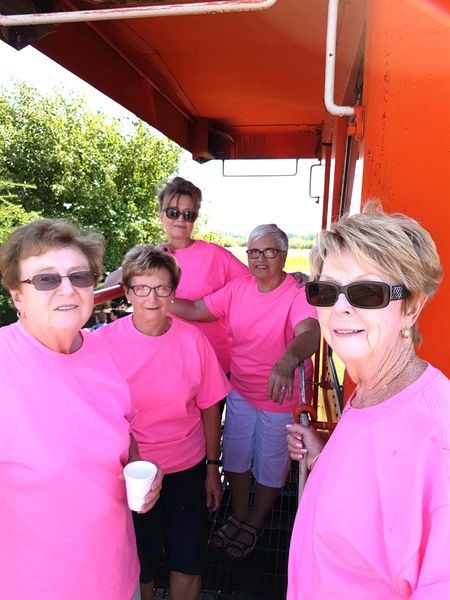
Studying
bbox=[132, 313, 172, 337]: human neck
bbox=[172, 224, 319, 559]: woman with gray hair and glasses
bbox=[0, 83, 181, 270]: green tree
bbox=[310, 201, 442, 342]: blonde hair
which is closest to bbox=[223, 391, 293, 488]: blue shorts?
bbox=[172, 224, 319, 559]: woman with gray hair and glasses

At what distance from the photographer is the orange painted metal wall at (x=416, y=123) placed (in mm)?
1218

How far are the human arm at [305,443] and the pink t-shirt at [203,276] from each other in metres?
1.24

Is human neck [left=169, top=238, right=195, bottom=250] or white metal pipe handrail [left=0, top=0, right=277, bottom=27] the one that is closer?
white metal pipe handrail [left=0, top=0, right=277, bottom=27]

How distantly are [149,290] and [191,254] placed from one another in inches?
33.4

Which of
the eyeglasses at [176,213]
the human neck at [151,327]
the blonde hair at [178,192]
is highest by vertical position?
the blonde hair at [178,192]

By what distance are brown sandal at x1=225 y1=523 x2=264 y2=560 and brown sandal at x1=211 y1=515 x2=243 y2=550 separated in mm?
22

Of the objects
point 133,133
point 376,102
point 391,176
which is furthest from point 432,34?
point 133,133

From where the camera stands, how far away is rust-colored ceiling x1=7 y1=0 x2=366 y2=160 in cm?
229

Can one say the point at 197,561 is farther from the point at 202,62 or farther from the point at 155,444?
the point at 202,62

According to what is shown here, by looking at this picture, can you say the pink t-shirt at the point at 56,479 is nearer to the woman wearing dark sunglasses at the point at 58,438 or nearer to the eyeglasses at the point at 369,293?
the woman wearing dark sunglasses at the point at 58,438

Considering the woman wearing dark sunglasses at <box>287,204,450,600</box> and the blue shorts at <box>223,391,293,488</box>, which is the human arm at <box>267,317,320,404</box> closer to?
the blue shorts at <box>223,391,293,488</box>

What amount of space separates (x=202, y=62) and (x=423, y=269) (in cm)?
257

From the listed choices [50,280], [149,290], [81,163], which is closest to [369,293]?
[50,280]

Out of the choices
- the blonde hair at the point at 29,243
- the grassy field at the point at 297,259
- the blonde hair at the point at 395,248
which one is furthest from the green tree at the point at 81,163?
the blonde hair at the point at 395,248
